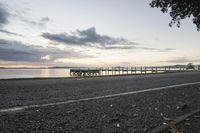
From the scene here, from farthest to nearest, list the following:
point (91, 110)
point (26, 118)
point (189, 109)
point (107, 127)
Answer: point (189, 109) < point (91, 110) < point (26, 118) < point (107, 127)

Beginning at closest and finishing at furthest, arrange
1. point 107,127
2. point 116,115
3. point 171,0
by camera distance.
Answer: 1. point 107,127
2. point 116,115
3. point 171,0

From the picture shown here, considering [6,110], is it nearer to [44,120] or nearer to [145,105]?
[44,120]

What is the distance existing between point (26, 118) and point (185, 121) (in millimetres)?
A: 4139

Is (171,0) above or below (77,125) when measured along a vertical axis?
above

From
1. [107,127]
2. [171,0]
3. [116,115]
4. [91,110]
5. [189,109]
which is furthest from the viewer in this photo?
[171,0]

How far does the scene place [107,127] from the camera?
6.26 metres

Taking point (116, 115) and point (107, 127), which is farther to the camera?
point (116, 115)

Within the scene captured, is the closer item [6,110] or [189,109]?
[6,110]

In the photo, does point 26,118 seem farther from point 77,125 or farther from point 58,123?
point 77,125

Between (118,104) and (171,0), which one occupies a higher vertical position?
(171,0)

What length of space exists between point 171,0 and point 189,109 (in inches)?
375

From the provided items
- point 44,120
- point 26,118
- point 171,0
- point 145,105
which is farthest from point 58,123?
point 171,0

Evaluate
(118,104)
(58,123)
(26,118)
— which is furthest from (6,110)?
(118,104)

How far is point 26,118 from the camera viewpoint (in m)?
6.76
